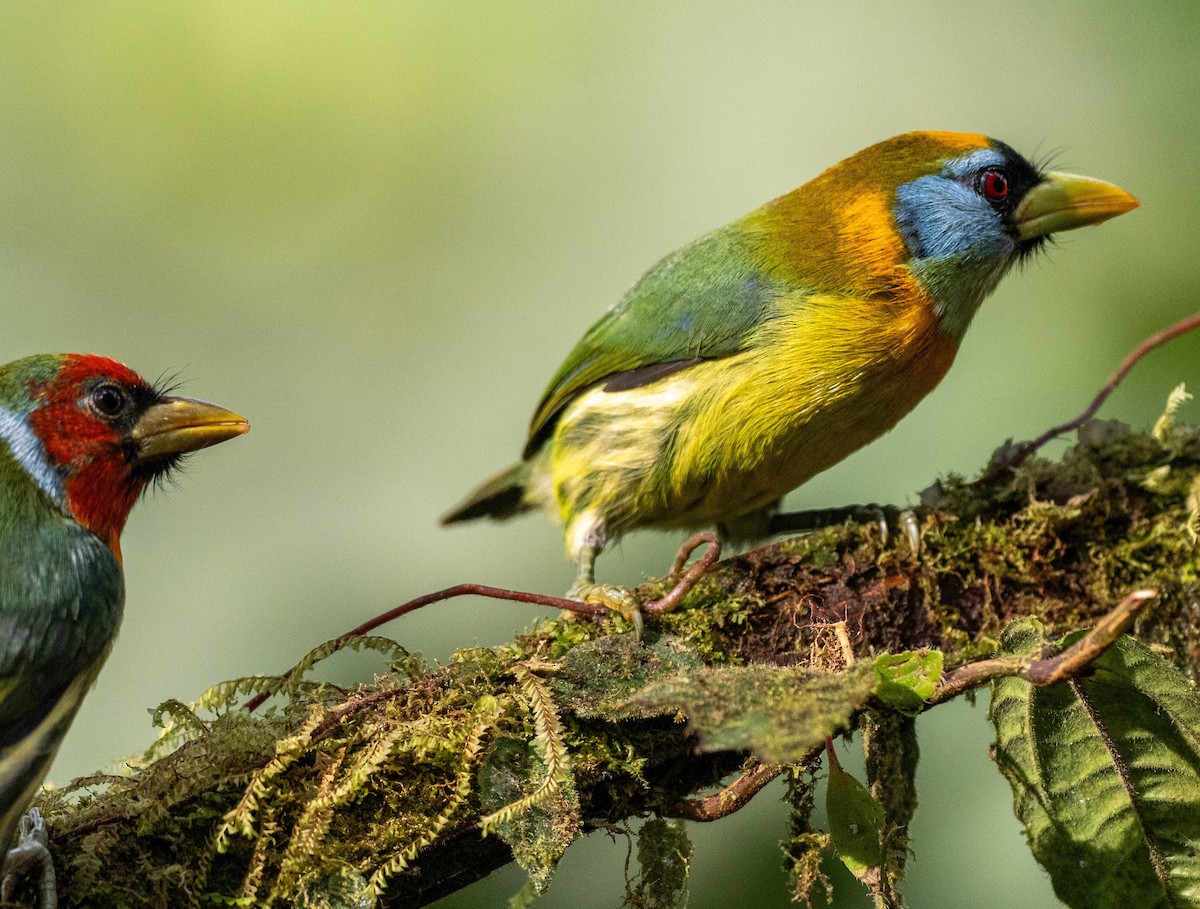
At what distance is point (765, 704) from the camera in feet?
5.28

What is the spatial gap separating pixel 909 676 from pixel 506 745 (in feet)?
2.24

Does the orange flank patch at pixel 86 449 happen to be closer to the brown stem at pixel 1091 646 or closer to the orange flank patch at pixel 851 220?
the orange flank patch at pixel 851 220

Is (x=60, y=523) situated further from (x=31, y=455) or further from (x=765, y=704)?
(x=765, y=704)

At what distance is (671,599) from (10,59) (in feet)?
14.9

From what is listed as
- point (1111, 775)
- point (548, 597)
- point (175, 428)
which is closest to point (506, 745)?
point (548, 597)

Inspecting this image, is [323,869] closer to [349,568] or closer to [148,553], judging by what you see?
[349,568]

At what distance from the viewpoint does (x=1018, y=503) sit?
282 cm

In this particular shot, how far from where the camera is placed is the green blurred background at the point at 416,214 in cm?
417

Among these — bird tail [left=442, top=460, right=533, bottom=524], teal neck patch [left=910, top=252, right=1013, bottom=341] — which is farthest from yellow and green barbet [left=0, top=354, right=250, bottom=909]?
teal neck patch [left=910, top=252, right=1013, bottom=341]

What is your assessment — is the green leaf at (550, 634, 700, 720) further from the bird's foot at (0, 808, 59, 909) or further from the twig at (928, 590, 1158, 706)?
the bird's foot at (0, 808, 59, 909)

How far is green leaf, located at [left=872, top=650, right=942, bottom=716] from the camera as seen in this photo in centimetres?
182

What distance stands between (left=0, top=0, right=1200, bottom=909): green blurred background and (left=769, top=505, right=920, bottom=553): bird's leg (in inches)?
22.3

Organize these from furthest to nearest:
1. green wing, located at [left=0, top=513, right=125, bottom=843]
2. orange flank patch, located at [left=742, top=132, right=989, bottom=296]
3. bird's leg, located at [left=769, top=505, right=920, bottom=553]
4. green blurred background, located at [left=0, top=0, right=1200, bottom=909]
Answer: green blurred background, located at [left=0, top=0, right=1200, bottom=909], orange flank patch, located at [left=742, top=132, right=989, bottom=296], bird's leg, located at [left=769, top=505, right=920, bottom=553], green wing, located at [left=0, top=513, right=125, bottom=843]

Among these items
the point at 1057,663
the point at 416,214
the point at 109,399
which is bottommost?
the point at 1057,663
